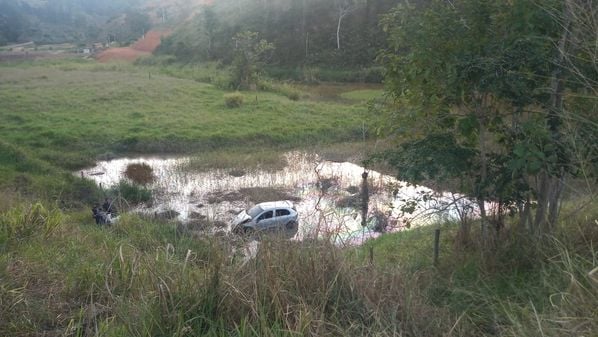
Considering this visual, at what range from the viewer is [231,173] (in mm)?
17609

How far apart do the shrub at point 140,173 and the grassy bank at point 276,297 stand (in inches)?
491

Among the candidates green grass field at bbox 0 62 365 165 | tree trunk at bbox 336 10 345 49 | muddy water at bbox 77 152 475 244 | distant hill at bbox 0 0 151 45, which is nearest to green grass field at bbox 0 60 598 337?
A: muddy water at bbox 77 152 475 244

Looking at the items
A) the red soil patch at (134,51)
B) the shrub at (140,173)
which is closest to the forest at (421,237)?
the shrub at (140,173)

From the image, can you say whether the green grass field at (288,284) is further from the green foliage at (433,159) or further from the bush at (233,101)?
the bush at (233,101)

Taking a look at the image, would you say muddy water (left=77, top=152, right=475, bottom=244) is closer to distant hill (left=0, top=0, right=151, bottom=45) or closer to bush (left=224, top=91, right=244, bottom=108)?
bush (left=224, top=91, right=244, bottom=108)

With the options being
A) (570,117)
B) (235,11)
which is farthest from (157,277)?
(235,11)

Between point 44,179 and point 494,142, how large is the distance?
14.5 m

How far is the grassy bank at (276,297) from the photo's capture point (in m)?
3.16

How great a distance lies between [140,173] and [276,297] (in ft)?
50.8

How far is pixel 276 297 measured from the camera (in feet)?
10.9

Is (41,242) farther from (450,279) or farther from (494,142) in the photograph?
(494,142)

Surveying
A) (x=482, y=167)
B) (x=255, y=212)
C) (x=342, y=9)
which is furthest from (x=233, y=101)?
(x=342, y=9)

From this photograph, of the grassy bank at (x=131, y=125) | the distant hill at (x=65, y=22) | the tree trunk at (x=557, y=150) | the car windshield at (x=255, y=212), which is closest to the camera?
the tree trunk at (x=557, y=150)

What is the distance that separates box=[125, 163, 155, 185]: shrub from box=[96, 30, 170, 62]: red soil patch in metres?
43.0
